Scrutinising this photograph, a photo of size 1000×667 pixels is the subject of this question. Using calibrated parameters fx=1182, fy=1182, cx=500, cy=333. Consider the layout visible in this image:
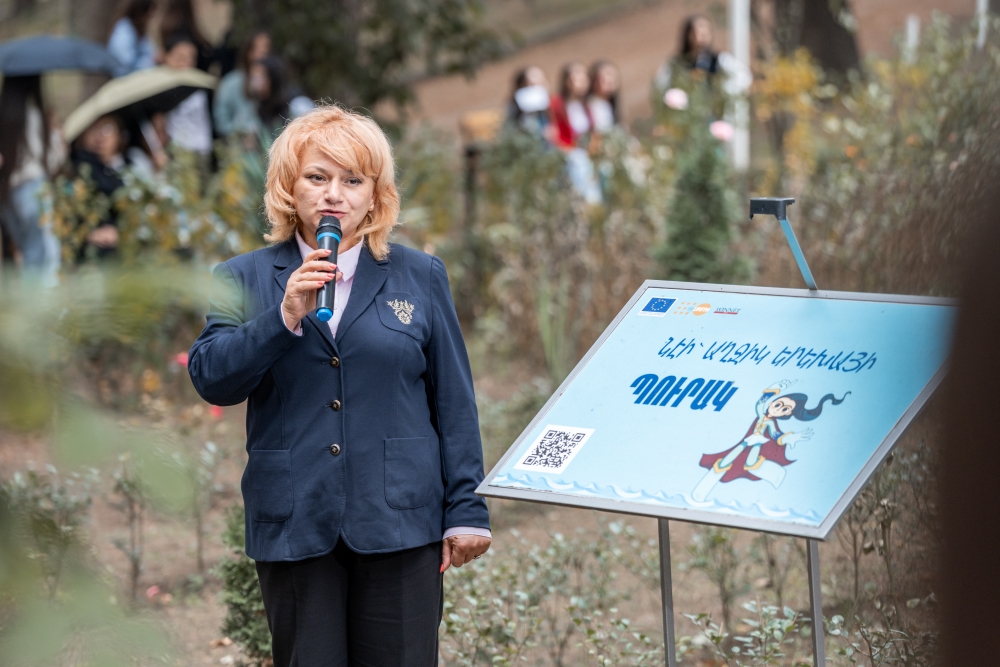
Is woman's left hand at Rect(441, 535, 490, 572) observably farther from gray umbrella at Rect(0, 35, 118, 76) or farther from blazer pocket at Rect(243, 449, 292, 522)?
gray umbrella at Rect(0, 35, 118, 76)

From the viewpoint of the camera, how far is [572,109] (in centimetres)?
977

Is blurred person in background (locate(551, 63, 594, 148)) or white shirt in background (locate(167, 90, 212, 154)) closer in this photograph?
white shirt in background (locate(167, 90, 212, 154))

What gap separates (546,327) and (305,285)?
4.88 metres

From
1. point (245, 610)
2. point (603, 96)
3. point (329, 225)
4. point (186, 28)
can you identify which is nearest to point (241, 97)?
point (186, 28)

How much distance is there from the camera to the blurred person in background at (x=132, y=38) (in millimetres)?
8289

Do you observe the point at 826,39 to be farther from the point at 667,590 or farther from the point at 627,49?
the point at 667,590

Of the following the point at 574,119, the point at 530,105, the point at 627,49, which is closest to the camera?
the point at 530,105

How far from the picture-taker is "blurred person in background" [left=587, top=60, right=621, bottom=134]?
32.7 feet

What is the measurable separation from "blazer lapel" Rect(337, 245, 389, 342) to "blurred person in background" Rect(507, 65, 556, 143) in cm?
697

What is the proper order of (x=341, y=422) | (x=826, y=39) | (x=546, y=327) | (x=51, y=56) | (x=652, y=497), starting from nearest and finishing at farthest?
(x=652, y=497) < (x=341, y=422) < (x=546, y=327) < (x=51, y=56) < (x=826, y=39)

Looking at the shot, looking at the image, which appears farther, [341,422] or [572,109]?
[572,109]

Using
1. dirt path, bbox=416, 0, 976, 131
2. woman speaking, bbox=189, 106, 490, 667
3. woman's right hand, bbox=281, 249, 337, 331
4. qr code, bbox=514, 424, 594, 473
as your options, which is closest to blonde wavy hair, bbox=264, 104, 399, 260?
woman speaking, bbox=189, 106, 490, 667

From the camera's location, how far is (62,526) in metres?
1.43

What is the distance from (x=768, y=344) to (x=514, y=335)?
5190 mm
